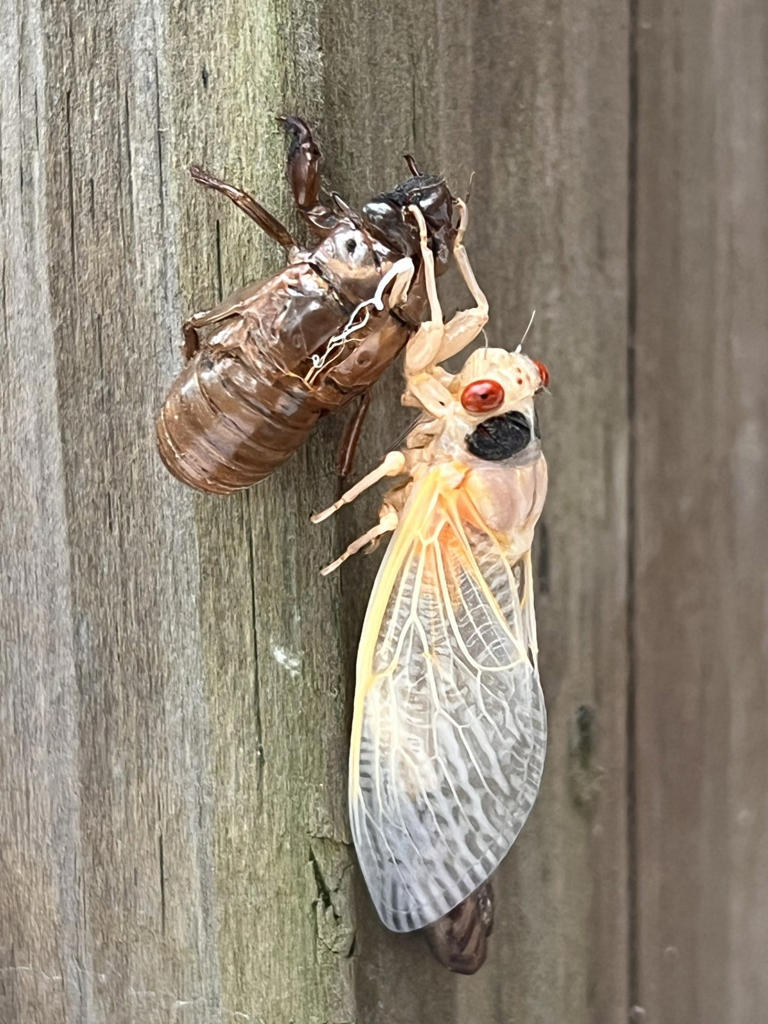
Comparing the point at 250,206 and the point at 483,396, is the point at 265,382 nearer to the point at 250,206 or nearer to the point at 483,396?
the point at 250,206

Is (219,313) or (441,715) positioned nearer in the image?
(219,313)

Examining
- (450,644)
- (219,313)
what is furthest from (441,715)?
(219,313)

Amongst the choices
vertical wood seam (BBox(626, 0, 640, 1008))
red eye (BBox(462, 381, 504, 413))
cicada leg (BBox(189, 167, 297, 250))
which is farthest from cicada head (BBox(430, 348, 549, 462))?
cicada leg (BBox(189, 167, 297, 250))

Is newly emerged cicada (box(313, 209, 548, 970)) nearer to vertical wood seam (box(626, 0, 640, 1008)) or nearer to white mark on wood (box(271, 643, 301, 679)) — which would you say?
white mark on wood (box(271, 643, 301, 679))

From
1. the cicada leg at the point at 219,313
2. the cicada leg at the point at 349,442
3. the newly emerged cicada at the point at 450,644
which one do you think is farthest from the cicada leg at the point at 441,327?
the cicada leg at the point at 219,313

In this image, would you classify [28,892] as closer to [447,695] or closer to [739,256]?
[447,695]
